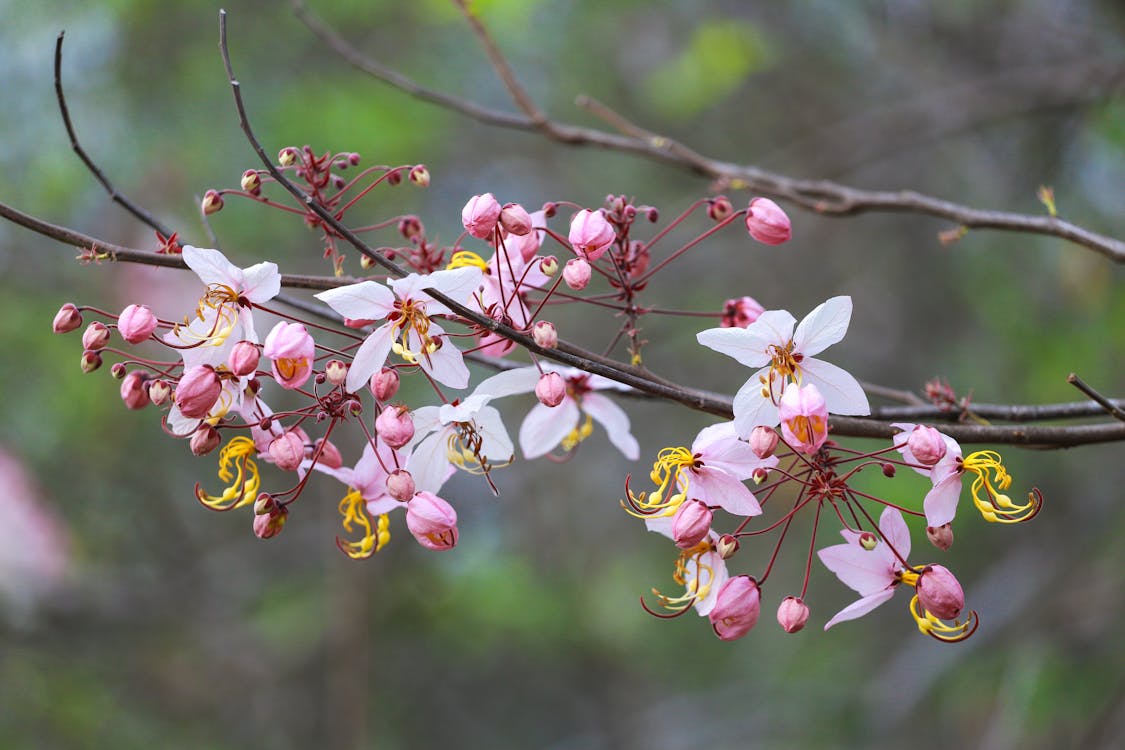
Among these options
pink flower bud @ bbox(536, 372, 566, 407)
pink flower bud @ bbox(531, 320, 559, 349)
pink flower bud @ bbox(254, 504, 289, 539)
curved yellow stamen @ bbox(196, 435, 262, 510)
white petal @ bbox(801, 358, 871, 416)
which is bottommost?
pink flower bud @ bbox(254, 504, 289, 539)

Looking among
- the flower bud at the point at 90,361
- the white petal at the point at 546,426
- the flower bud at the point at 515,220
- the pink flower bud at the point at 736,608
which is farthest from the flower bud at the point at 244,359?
the pink flower bud at the point at 736,608

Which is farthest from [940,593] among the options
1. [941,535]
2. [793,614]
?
[793,614]

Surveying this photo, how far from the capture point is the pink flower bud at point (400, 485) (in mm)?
1373

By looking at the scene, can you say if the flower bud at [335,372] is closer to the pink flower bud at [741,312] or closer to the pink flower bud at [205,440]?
the pink flower bud at [205,440]

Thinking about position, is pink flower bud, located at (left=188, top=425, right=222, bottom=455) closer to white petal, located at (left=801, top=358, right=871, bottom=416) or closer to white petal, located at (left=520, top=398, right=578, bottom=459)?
white petal, located at (left=520, top=398, right=578, bottom=459)

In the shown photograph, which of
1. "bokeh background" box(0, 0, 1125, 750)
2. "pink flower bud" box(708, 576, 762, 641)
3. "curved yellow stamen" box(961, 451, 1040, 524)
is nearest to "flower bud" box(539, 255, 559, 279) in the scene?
"pink flower bud" box(708, 576, 762, 641)

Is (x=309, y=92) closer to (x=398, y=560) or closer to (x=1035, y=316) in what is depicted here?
(x=398, y=560)

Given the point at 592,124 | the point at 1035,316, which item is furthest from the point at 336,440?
the point at 1035,316

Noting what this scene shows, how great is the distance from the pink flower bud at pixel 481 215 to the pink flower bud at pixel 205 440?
40 centimetres

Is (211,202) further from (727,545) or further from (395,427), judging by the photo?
(727,545)

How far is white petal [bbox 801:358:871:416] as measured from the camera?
1.33 meters

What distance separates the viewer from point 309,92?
4707mm

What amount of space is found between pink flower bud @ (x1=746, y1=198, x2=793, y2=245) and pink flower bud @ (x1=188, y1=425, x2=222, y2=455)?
0.77 m

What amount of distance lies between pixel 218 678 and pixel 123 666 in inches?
19.6
